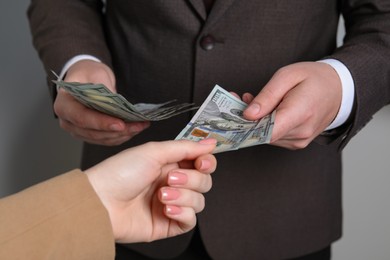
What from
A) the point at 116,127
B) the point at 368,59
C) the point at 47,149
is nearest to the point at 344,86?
→ the point at 368,59

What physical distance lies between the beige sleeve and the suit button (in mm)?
368

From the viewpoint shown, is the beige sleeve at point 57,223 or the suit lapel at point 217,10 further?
the suit lapel at point 217,10

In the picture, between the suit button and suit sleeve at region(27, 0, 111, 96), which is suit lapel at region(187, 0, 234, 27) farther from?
suit sleeve at region(27, 0, 111, 96)

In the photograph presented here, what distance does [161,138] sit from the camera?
1004 mm

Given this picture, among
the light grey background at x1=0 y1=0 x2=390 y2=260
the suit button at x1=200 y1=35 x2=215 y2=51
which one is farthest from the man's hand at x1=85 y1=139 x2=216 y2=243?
the light grey background at x1=0 y1=0 x2=390 y2=260

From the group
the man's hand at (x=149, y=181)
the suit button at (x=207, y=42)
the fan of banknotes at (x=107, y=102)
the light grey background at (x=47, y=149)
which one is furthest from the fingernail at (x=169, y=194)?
the light grey background at (x=47, y=149)

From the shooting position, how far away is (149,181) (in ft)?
2.39

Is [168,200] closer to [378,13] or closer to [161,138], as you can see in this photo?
[161,138]

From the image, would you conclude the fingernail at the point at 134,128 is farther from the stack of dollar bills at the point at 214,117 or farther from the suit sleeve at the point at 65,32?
the suit sleeve at the point at 65,32

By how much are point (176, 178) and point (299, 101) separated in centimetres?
23

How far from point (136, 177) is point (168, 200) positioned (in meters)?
0.06

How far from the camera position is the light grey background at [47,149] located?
151 centimetres

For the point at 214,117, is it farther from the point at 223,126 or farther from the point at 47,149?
the point at 47,149

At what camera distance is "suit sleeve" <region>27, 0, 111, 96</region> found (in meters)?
0.99
